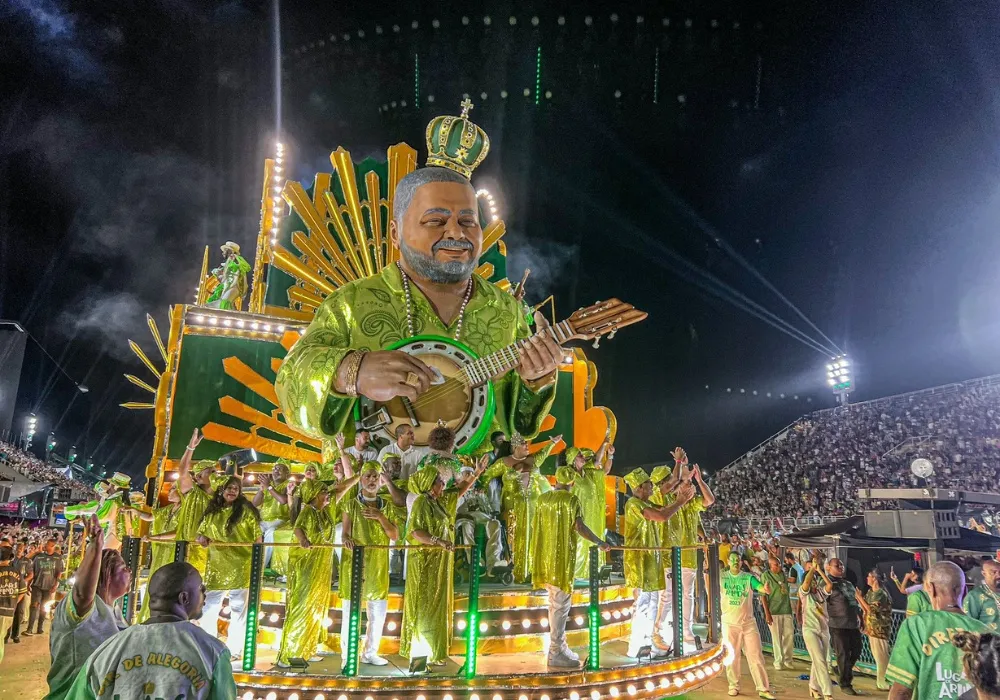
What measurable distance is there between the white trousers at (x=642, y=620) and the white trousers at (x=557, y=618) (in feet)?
2.46

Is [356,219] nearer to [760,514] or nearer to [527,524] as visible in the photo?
[527,524]

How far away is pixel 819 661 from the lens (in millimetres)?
8625

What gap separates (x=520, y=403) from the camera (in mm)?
4660

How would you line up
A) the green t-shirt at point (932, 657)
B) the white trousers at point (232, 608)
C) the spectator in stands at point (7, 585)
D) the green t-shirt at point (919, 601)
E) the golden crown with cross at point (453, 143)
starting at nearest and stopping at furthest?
1. the green t-shirt at point (932, 657)
2. the green t-shirt at point (919, 601)
3. the golden crown with cross at point (453, 143)
4. the white trousers at point (232, 608)
5. the spectator in stands at point (7, 585)

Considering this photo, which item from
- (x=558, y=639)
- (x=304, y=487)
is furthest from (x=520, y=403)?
(x=304, y=487)

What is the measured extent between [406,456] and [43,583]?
41.0 feet

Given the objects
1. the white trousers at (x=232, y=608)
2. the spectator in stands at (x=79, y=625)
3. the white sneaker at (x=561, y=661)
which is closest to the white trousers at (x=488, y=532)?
the white trousers at (x=232, y=608)

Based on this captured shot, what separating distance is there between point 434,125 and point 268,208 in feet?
19.9

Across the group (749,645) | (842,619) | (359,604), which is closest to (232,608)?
(359,604)

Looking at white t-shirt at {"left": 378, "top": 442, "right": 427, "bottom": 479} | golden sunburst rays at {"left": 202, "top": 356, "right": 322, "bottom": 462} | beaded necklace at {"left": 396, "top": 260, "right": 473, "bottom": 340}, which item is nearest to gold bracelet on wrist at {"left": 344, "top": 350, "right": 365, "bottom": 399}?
beaded necklace at {"left": 396, "top": 260, "right": 473, "bottom": 340}

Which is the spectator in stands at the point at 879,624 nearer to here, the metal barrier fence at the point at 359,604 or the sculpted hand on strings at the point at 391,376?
the metal barrier fence at the point at 359,604

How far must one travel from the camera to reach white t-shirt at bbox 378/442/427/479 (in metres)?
4.43

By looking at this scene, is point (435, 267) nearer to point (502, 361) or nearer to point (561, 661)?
point (502, 361)

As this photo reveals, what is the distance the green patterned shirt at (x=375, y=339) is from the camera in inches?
154
